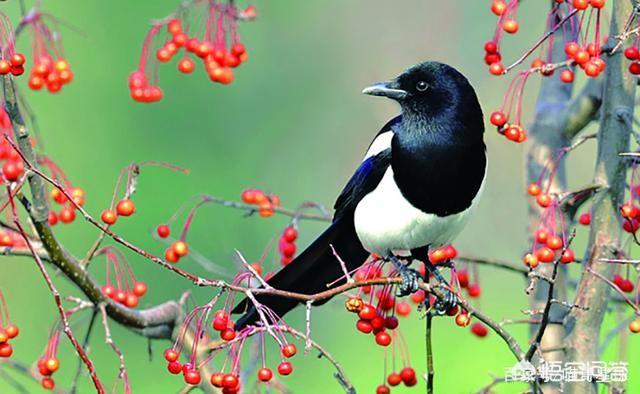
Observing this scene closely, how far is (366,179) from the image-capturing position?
3.51 metres

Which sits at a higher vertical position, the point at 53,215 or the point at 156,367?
the point at 53,215

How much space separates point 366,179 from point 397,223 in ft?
0.65

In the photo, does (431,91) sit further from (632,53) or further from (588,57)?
(632,53)

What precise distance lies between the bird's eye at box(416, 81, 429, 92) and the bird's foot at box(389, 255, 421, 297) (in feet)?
1.60

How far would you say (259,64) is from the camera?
8.59 metres

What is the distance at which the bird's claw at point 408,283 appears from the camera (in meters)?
3.14

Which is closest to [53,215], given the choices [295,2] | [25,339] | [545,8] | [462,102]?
[462,102]

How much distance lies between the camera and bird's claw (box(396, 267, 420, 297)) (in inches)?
123

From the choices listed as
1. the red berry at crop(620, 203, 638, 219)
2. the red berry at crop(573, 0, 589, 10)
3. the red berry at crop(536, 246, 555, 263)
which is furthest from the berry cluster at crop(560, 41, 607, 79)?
the red berry at crop(536, 246, 555, 263)

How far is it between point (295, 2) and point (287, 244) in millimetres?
5674

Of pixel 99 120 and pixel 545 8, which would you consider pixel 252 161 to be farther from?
pixel 545 8

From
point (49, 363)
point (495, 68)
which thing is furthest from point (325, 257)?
point (49, 363)

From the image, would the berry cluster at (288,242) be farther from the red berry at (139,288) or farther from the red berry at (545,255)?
the red berry at (545,255)

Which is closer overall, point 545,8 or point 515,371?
point 515,371
